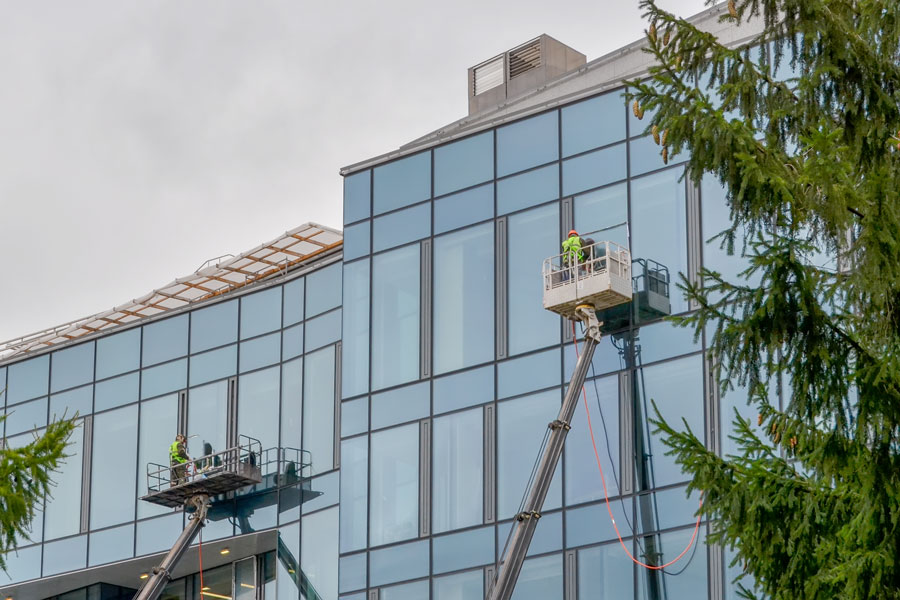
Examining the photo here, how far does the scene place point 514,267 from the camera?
35781mm

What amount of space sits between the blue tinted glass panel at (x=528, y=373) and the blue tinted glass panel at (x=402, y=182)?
5172 millimetres

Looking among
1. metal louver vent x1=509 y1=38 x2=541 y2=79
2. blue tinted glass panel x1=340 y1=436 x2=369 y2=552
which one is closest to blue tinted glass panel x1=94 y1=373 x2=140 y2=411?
blue tinted glass panel x1=340 y1=436 x2=369 y2=552

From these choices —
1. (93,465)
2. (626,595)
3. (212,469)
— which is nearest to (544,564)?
(626,595)

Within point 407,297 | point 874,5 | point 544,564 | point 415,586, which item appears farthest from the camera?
point 407,297

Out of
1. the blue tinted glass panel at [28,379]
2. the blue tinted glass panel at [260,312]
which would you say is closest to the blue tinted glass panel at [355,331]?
the blue tinted glass panel at [260,312]

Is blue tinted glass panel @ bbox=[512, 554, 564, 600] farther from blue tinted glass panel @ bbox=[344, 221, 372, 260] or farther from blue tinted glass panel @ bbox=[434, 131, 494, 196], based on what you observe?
blue tinted glass panel @ bbox=[344, 221, 372, 260]

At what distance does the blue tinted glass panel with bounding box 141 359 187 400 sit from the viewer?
44.8 m

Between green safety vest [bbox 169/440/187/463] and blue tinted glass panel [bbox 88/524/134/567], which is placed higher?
green safety vest [bbox 169/440/187/463]

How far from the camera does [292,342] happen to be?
139ft

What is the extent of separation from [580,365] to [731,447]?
3649 mm

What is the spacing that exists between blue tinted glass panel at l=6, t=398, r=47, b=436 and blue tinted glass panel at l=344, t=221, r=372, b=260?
1332 cm

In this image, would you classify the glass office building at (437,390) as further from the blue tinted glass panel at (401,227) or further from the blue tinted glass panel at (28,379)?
the blue tinted glass panel at (28,379)

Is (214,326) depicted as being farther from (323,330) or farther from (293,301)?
(323,330)

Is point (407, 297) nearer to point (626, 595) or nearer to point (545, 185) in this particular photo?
point (545, 185)
